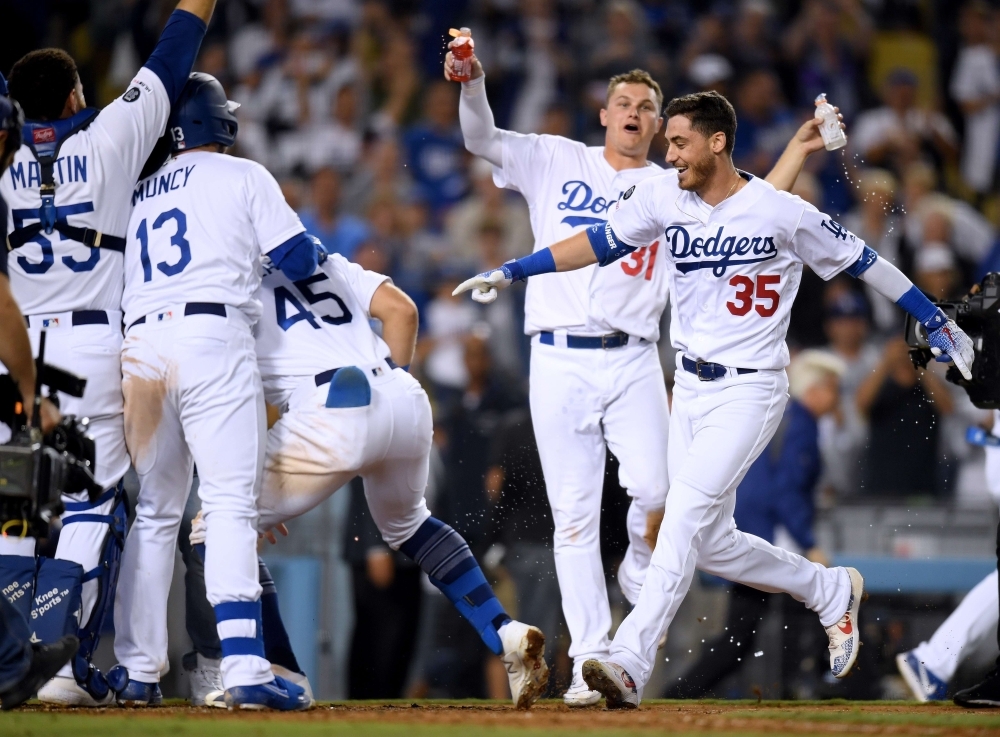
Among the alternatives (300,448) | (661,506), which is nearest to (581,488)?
(661,506)

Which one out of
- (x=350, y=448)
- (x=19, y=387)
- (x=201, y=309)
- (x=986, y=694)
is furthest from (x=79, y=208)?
(x=986, y=694)

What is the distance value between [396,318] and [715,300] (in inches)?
53.6

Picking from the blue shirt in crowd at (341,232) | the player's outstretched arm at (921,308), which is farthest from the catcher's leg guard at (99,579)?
the blue shirt in crowd at (341,232)

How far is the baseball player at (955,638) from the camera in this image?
23.4 feet

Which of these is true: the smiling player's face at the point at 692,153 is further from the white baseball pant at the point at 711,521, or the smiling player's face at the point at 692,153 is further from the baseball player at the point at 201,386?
the baseball player at the point at 201,386

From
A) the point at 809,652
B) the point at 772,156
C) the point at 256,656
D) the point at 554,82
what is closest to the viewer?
the point at 256,656

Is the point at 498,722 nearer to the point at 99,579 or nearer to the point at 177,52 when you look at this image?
the point at 99,579

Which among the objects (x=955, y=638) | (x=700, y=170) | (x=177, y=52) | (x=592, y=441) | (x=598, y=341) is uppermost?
(x=177, y=52)

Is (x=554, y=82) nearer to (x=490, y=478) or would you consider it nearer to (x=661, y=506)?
(x=490, y=478)

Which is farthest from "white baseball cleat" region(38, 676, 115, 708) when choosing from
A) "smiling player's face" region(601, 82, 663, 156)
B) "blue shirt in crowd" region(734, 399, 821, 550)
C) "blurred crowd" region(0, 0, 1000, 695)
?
"blue shirt in crowd" region(734, 399, 821, 550)

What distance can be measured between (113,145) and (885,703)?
4.19 metres

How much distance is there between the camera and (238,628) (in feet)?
16.7

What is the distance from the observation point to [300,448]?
5.51m

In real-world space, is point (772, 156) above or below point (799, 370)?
above
